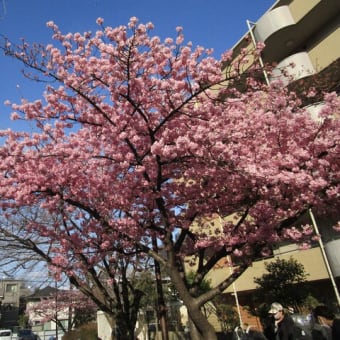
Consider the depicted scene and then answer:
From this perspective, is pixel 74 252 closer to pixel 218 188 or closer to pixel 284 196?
pixel 218 188

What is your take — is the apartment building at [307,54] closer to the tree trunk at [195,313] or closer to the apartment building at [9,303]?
the tree trunk at [195,313]

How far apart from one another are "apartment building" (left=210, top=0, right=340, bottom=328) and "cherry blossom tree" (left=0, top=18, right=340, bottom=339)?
19.8 ft

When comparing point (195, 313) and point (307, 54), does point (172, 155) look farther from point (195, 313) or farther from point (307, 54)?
point (307, 54)

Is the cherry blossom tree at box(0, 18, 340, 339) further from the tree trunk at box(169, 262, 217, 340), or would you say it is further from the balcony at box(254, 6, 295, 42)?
the balcony at box(254, 6, 295, 42)

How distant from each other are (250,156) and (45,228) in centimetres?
569

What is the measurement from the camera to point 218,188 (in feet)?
26.0

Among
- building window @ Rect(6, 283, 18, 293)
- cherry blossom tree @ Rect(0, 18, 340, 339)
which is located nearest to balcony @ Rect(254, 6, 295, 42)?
cherry blossom tree @ Rect(0, 18, 340, 339)

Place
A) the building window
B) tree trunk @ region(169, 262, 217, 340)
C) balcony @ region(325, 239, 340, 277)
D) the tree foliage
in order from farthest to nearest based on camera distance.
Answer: the building window < balcony @ region(325, 239, 340, 277) < the tree foliage < tree trunk @ region(169, 262, 217, 340)

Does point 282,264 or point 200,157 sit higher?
point 200,157

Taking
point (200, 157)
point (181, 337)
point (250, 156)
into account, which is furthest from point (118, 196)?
point (181, 337)

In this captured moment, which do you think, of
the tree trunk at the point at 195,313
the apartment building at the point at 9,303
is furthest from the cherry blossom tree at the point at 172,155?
the apartment building at the point at 9,303

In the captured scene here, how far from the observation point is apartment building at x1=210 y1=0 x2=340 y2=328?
44.3ft

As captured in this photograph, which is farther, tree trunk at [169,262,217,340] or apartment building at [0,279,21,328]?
apartment building at [0,279,21,328]

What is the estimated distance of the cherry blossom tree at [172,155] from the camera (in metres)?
6.56
